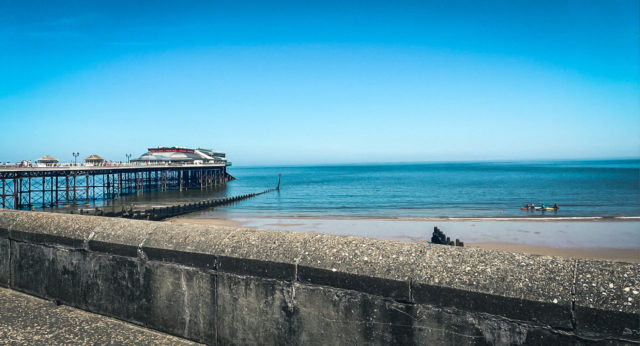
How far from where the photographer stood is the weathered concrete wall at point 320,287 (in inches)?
70.7

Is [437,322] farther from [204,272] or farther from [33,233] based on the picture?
[33,233]

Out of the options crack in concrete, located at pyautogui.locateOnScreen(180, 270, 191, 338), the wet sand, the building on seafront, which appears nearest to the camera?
crack in concrete, located at pyautogui.locateOnScreen(180, 270, 191, 338)

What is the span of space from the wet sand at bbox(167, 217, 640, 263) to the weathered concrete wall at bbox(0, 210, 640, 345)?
17986 millimetres

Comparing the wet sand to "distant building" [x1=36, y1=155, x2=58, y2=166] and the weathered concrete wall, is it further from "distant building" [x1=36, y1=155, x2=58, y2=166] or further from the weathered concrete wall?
"distant building" [x1=36, y1=155, x2=58, y2=166]

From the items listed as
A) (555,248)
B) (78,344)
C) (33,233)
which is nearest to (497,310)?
(78,344)

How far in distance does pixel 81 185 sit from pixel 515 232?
243 feet

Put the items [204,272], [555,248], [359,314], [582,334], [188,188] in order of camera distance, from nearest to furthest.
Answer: [582,334] → [359,314] → [204,272] → [555,248] → [188,188]

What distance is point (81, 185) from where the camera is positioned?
72375 mm

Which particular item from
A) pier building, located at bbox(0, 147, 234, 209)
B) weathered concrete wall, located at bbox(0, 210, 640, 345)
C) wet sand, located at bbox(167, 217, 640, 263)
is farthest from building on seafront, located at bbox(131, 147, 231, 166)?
weathered concrete wall, located at bbox(0, 210, 640, 345)

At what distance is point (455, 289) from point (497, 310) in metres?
0.21

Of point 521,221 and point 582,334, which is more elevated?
point 582,334

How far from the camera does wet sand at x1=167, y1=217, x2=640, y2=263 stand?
21.0 metres

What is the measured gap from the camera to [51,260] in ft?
11.1

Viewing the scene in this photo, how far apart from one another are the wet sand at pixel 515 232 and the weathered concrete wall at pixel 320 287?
17986 mm
